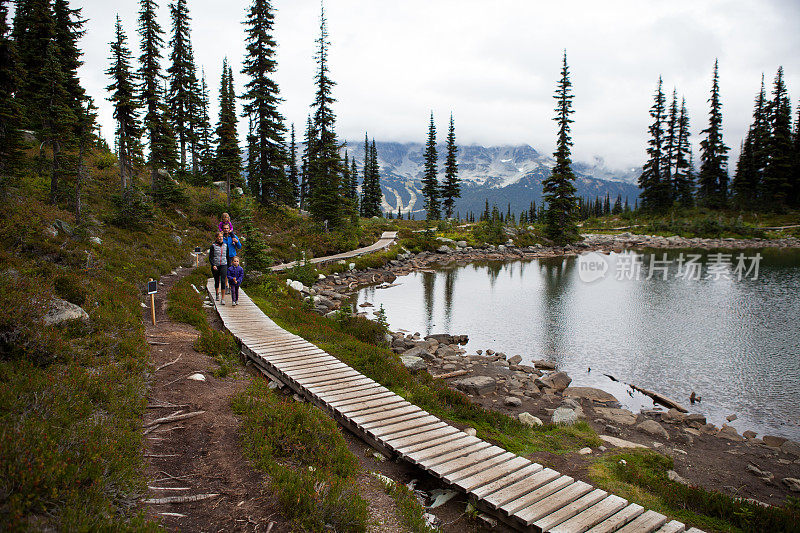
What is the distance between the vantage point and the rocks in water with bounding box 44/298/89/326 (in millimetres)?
7684

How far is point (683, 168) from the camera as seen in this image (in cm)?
7756

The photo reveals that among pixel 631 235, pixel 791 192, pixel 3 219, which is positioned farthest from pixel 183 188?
pixel 791 192

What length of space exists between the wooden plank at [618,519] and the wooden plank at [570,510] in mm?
289

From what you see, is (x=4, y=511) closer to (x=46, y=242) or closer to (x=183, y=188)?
(x=46, y=242)

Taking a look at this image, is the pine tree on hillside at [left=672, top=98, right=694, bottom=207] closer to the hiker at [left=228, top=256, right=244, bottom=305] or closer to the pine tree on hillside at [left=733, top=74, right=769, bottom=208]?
the pine tree on hillside at [left=733, top=74, right=769, bottom=208]

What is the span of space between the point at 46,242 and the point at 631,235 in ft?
257

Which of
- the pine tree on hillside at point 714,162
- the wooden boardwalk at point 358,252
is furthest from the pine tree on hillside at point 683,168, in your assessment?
the wooden boardwalk at point 358,252

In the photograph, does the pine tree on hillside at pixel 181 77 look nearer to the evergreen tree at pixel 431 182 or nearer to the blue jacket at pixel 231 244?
the blue jacket at pixel 231 244

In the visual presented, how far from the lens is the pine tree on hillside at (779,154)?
69.9 m

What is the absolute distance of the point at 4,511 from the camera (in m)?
3.32

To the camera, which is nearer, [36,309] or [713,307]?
[36,309]

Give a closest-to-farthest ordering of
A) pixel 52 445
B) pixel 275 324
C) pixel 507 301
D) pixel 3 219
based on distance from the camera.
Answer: pixel 52 445, pixel 3 219, pixel 275 324, pixel 507 301

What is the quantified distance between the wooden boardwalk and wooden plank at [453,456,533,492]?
69.9 feet

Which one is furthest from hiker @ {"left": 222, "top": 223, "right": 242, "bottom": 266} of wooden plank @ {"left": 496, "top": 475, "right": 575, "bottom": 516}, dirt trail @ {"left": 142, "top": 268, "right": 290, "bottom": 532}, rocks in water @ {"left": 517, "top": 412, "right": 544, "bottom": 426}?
wooden plank @ {"left": 496, "top": 475, "right": 575, "bottom": 516}
